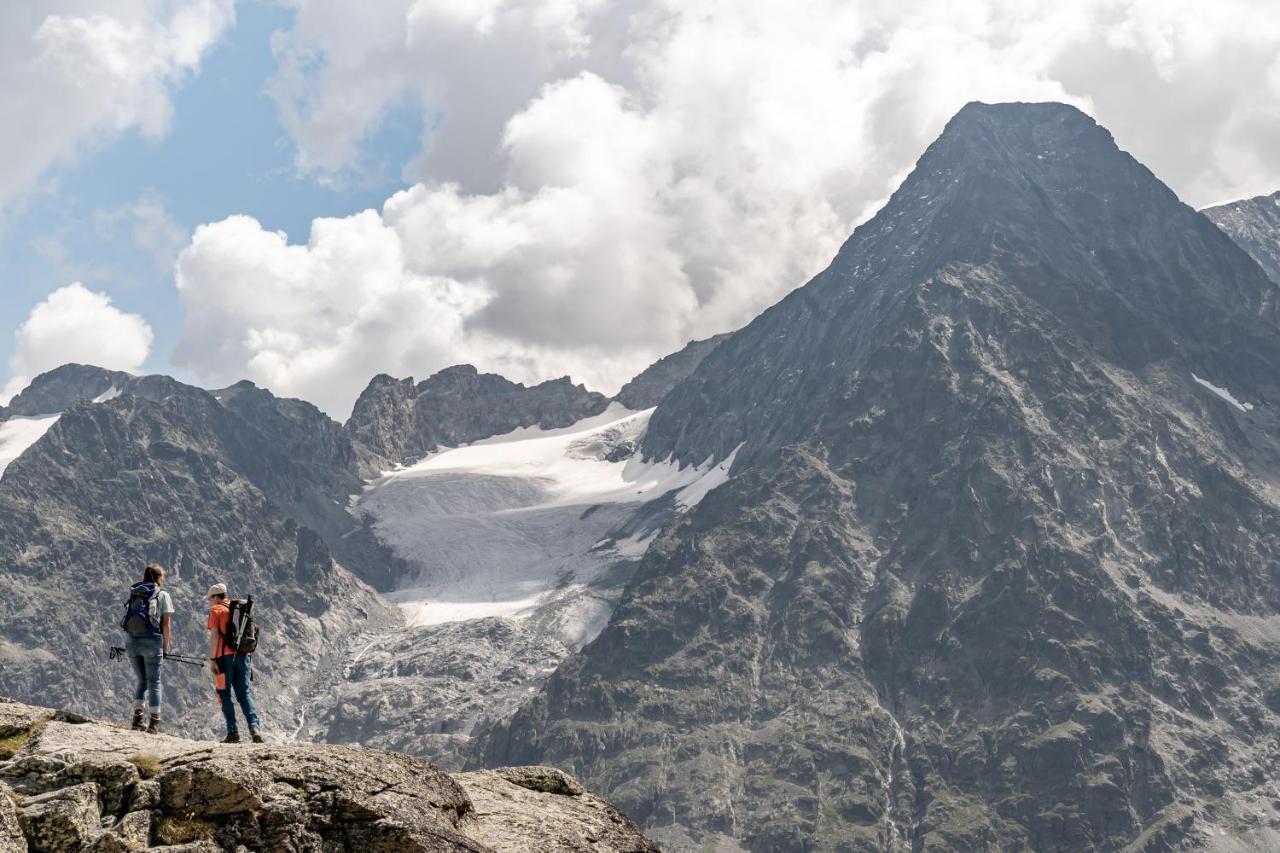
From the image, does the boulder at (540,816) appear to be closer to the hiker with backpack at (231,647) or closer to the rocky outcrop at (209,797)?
the rocky outcrop at (209,797)

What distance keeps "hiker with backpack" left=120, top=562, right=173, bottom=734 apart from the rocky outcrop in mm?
4672

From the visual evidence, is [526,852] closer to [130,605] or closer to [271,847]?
[271,847]

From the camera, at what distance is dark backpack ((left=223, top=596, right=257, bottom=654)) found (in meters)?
32.1

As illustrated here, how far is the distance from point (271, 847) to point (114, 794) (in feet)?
8.40

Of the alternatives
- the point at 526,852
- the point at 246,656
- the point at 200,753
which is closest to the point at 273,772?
the point at 200,753

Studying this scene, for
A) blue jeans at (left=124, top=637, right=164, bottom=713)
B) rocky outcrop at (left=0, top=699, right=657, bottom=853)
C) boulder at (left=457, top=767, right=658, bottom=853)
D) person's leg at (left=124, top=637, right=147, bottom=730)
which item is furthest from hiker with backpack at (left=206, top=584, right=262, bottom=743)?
boulder at (left=457, top=767, right=658, bottom=853)

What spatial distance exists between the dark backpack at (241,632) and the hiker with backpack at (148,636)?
1.49 meters

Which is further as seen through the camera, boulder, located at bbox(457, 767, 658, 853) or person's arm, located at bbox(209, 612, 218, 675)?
person's arm, located at bbox(209, 612, 218, 675)

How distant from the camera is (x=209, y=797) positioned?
24672 millimetres

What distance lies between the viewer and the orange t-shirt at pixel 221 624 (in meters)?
32.0

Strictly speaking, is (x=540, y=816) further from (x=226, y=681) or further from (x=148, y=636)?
(x=148, y=636)

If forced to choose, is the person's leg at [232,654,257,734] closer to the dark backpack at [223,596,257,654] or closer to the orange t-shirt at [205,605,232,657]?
the dark backpack at [223,596,257,654]

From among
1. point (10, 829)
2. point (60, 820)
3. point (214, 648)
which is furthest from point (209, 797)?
point (214, 648)

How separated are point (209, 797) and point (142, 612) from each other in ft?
30.0
